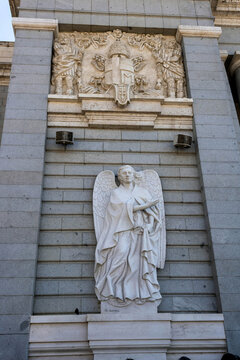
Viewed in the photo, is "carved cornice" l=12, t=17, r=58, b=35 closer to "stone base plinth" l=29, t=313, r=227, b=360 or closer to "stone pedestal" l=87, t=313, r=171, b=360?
"stone base plinth" l=29, t=313, r=227, b=360

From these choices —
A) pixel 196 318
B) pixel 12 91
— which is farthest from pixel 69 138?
pixel 196 318

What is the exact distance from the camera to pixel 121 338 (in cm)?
920

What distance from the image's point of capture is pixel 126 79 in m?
13.0

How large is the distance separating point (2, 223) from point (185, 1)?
11350 millimetres

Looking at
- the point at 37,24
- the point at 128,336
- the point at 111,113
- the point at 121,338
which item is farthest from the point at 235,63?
the point at 121,338

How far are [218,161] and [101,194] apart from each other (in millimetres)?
3848

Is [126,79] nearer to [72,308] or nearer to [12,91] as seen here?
[12,91]

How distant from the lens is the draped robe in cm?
970

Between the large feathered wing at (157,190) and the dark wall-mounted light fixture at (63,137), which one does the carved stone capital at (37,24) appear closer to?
the dark wall-mounted light fixture at (63,137)

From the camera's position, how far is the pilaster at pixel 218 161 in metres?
10.1

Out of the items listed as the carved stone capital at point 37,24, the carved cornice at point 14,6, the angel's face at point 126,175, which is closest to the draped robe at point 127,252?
the angel's face at point 126,175

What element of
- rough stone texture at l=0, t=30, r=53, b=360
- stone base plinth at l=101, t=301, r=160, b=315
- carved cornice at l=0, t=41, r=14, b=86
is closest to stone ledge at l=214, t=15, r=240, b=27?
rough stone texture at l=0, t=30, r=53, b=360

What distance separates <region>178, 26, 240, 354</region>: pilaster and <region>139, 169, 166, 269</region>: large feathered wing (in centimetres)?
134

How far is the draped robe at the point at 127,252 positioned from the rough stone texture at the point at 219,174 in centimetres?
172
